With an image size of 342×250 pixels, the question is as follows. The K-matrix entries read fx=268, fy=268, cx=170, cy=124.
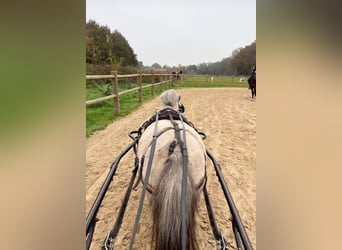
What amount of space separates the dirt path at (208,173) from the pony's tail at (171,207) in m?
0.13

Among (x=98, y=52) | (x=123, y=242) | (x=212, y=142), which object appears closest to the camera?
(x=98, y=52)

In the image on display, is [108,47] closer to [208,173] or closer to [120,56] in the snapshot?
[120,56]

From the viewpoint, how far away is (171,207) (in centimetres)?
57

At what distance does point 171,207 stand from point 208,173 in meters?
0.75

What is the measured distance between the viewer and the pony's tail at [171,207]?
22.0 inches

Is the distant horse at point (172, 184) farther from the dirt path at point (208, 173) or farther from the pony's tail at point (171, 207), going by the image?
the dirt path at point (208, 173)

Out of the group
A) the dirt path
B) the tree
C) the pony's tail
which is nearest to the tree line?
the tree

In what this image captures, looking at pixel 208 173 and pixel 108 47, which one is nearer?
pixel 108 47

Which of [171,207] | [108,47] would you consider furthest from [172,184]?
[108,47]

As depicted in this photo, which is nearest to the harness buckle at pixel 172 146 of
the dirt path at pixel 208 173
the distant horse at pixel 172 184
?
the distant horse at pixel 172 184
